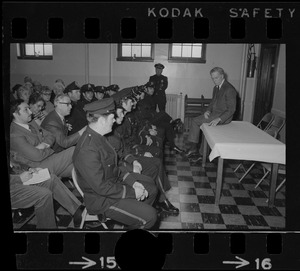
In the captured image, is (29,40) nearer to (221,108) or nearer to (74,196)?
(74,196)

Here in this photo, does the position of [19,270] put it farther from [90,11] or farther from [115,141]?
[90,11]

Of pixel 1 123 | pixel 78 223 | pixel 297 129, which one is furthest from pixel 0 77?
pixel 297 129

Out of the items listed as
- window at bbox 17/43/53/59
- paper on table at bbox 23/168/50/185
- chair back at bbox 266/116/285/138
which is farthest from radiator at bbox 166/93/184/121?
paper on table at bbox 23/168/50/185

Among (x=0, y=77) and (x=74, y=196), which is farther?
(x=74, y=196)

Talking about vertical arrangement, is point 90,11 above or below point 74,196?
above

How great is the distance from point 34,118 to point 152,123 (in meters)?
1.00

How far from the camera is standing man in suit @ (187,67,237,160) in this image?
7.23 feet

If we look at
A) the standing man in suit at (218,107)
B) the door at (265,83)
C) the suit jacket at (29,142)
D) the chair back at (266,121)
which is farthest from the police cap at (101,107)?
the chair back at (266,121)

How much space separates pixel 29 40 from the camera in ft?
6.00

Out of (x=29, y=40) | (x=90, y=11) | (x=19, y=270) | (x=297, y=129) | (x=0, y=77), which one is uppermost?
(x=90, y=11)

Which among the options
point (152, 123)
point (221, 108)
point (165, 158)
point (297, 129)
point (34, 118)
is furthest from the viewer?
point (165, 158)

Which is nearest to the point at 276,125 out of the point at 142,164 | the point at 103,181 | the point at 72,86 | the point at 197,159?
the point at 197,159

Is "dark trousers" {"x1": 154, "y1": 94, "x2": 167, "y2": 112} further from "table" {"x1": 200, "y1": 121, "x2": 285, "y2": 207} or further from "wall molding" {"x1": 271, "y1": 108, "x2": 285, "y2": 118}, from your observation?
"wall molding" {"x1": 271, "y1": 108, "x2": 285, "y2": 118}

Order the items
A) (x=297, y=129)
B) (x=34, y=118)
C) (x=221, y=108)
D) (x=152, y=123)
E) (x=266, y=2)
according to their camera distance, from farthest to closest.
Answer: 1. (x=152, y=123)
2. (x=221, y=108)
3. (x=34, y=118)
4. (x=297, y=129)
5. (x=266, y=2)
